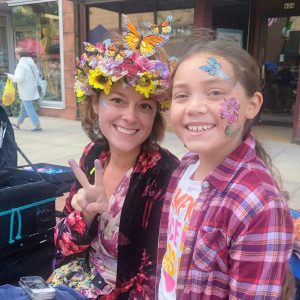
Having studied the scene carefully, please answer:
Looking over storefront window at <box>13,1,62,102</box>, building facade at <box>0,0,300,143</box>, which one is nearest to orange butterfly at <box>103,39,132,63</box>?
building facade at <box>0,0,300,143</box>

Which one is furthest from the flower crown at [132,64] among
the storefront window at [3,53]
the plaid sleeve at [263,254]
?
the storefront window at [3,53]

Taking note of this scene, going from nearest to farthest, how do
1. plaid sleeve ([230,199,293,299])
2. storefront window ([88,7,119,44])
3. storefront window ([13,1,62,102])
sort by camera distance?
plaid sleeve ([230,199,293,299]), storefront window ([88,7,119,44]), storefront window ([13,1,62,102])

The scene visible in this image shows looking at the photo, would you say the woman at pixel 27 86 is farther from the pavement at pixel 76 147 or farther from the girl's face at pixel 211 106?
the girl's face at pixel 211 106

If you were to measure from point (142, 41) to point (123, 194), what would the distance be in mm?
678

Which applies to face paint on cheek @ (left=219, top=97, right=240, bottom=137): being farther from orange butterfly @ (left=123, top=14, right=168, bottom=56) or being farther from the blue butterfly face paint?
orange butterfly @ (left=123, top=14, right=168, bottom=56)

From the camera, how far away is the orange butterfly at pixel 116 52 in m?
1.69

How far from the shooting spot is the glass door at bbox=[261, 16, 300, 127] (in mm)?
8656

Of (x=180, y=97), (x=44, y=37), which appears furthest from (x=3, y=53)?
(x=180, y=97)

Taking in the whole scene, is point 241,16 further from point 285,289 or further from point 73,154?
point 285,289

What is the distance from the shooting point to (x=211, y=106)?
123 centimetres

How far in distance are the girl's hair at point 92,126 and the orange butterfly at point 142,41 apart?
29 cm

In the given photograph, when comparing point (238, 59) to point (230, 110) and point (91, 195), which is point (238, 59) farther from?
point (91, 195)

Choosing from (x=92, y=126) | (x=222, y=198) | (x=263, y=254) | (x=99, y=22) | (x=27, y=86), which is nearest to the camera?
(x=263, y=254)

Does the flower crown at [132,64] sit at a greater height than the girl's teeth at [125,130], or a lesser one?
greater
